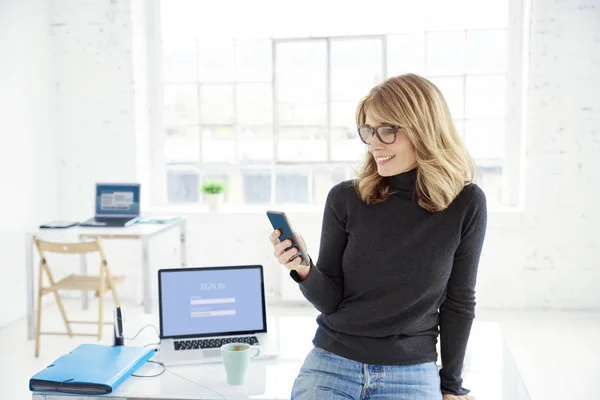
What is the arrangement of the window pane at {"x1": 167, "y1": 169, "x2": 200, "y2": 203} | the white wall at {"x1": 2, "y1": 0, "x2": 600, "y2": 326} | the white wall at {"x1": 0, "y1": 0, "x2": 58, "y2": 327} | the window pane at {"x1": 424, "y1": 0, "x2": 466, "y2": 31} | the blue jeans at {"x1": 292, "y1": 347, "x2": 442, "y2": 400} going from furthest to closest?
the window pane at {"x1": 167, "y1": 169, "x2": 200, "y2": 203} < the window pane at {"x1": 424, "y1": 0, "x2": 466, "y2": 31} < the white wall at {"x1": 2, "y1": 0, "x2": 600, "y2": 326} < the white wall at {"x1": 0, "y1": 0, "x2": 58, "y2": 327} < the blue jeans at {"x1": 292, "y1": 347, "x2": 442, "y2": 400}

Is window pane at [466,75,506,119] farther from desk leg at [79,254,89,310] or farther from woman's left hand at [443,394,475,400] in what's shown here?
woman's left hand at [443,394,475,400]

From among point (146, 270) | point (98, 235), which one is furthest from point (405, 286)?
point (98, 235)

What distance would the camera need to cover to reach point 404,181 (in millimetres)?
1921

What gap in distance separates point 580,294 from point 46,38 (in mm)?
4675

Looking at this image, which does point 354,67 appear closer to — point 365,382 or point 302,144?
point 302,144

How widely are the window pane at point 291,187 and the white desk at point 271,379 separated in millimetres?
3131

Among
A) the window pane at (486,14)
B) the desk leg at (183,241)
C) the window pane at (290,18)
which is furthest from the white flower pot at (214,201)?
the window pane at (486,14)

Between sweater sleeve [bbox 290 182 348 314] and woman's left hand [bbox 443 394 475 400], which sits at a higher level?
sweater sleeve [bbox 290 182 348 314]

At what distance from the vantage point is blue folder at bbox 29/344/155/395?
1.70 meters

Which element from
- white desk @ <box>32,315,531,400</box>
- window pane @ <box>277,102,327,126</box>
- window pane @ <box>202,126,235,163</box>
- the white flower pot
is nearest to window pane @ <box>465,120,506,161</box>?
window pane @ <box>277,102,327,126</box>

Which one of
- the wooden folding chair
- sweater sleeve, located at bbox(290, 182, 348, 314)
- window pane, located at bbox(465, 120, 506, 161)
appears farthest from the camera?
window pane, located at bbox(465, 120, 506, 161)

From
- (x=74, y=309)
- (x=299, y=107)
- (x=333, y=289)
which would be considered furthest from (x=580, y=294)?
(x=74, y=309)

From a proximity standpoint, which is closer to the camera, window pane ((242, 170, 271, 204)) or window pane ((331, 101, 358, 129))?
window pane ((331, 101, 358, 129))

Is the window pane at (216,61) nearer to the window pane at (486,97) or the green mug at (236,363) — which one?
the window pane at (486,97)
